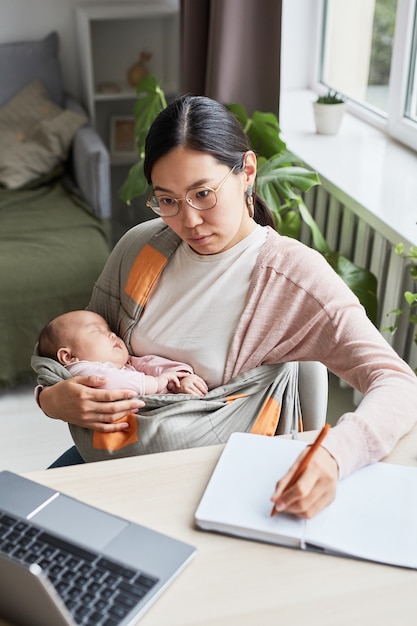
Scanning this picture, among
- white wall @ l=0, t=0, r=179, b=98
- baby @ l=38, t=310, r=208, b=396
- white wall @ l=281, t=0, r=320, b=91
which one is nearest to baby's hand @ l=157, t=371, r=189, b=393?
baby @ l=38, t=310, r=208, b=396

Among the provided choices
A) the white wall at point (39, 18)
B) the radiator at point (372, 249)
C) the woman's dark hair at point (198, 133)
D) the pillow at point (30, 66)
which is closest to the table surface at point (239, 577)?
the woman's dark hair at point (198, 133)

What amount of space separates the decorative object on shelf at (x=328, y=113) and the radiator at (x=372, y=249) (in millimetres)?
240

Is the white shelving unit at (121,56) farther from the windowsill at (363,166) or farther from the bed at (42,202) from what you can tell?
the windowsill at (363,166)

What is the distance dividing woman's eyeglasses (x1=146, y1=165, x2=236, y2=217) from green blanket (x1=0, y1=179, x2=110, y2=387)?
143cm

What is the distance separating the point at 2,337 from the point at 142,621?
1953 mm

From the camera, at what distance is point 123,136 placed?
11.8ft

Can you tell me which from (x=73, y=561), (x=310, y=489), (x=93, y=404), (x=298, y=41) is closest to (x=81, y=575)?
(x=73, y=561)

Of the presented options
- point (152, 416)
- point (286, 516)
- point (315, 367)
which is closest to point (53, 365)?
point (152, 416)

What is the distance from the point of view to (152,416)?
4.21 feet

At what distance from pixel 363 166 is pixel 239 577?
1741 millimetres

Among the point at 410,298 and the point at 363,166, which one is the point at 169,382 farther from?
the point at 363,166

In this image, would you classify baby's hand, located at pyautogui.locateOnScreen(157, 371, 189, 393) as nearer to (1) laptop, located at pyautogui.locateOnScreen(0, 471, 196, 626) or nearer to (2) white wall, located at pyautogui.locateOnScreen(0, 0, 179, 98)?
(1) laptop, located at pyautogui.locateOnScreen(0, 471, 196, 626)

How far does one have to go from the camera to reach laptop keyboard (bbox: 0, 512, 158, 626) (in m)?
0.87

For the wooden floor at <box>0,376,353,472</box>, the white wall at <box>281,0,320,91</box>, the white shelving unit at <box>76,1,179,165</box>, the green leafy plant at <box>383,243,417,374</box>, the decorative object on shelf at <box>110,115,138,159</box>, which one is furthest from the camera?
the decorative object on shelf at <box>110,115,138,159</box>
